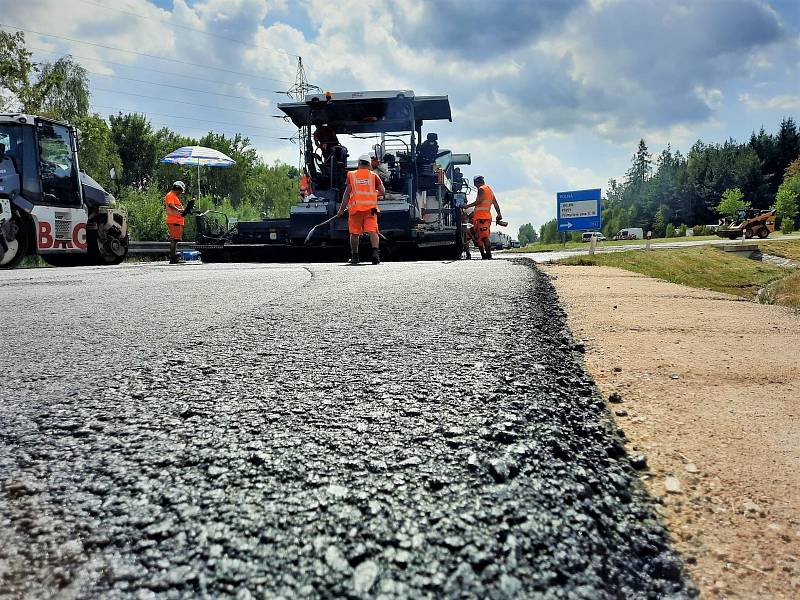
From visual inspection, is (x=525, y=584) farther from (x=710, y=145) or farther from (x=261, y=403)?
(x=710, y=145)

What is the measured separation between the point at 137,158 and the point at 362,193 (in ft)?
159

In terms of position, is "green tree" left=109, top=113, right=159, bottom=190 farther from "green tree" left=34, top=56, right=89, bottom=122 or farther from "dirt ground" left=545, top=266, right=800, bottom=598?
"dirt ground" left=545, top=266, right=800, bottom=598

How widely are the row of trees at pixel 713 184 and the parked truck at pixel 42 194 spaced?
229 ft

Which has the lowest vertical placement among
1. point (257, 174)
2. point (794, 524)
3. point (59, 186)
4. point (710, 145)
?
point (794, 524)

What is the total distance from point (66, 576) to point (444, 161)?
12106mm

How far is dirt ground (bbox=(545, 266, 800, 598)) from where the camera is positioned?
83 centimetres

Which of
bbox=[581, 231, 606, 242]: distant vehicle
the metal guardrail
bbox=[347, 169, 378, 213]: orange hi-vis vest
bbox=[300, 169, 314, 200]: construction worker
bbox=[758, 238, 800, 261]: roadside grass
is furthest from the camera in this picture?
bbox=[758, 238, 800, 261]: roadside grass

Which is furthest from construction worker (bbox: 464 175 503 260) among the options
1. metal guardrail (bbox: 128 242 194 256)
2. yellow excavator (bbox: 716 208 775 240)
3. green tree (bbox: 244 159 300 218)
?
green tree (bbox: 244 159 300 218)

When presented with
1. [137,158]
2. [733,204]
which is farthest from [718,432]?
[733,204]

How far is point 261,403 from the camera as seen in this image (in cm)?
144

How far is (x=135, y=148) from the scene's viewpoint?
50000 mm

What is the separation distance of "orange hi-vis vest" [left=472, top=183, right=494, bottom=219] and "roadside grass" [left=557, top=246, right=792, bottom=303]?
2.43 metres

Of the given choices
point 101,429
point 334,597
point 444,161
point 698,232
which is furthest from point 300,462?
point 698,232

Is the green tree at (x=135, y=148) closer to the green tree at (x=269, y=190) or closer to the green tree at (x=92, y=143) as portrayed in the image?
the green tree at (x=269, y=190)
